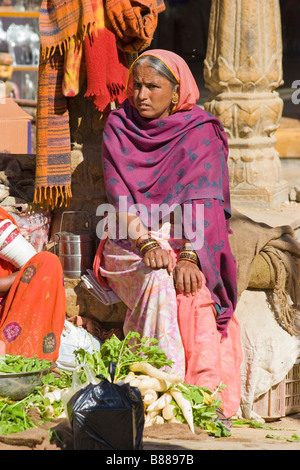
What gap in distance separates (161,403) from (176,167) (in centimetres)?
143

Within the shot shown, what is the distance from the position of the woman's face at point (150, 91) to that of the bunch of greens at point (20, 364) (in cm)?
153

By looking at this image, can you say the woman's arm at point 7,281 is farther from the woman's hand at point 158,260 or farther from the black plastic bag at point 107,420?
the black plastic bag at point 107,420

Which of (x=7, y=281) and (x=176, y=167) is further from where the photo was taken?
(x=176, y=167)

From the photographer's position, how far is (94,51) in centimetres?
499

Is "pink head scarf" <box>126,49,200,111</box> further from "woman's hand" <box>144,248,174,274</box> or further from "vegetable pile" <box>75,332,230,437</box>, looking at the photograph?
"vegetable pile" <box>75,332,230,437</box>

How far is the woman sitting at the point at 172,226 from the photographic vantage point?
4359 mm

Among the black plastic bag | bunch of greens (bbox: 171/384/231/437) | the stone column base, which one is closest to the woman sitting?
bunch of greens (bbox: 171/384/231/437)

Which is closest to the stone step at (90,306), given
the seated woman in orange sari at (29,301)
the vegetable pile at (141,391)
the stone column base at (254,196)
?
the seated woman in orange sari at (29,301)

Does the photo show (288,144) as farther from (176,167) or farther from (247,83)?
(176,167)

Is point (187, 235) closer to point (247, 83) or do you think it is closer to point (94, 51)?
point (94, 51)

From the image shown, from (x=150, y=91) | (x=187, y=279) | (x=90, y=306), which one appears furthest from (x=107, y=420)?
(x=150, y=91)

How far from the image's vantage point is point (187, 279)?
435cm

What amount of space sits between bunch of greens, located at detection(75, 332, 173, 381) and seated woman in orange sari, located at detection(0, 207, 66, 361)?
1.42 ft

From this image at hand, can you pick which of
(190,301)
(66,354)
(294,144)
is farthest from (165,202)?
(294,144)
